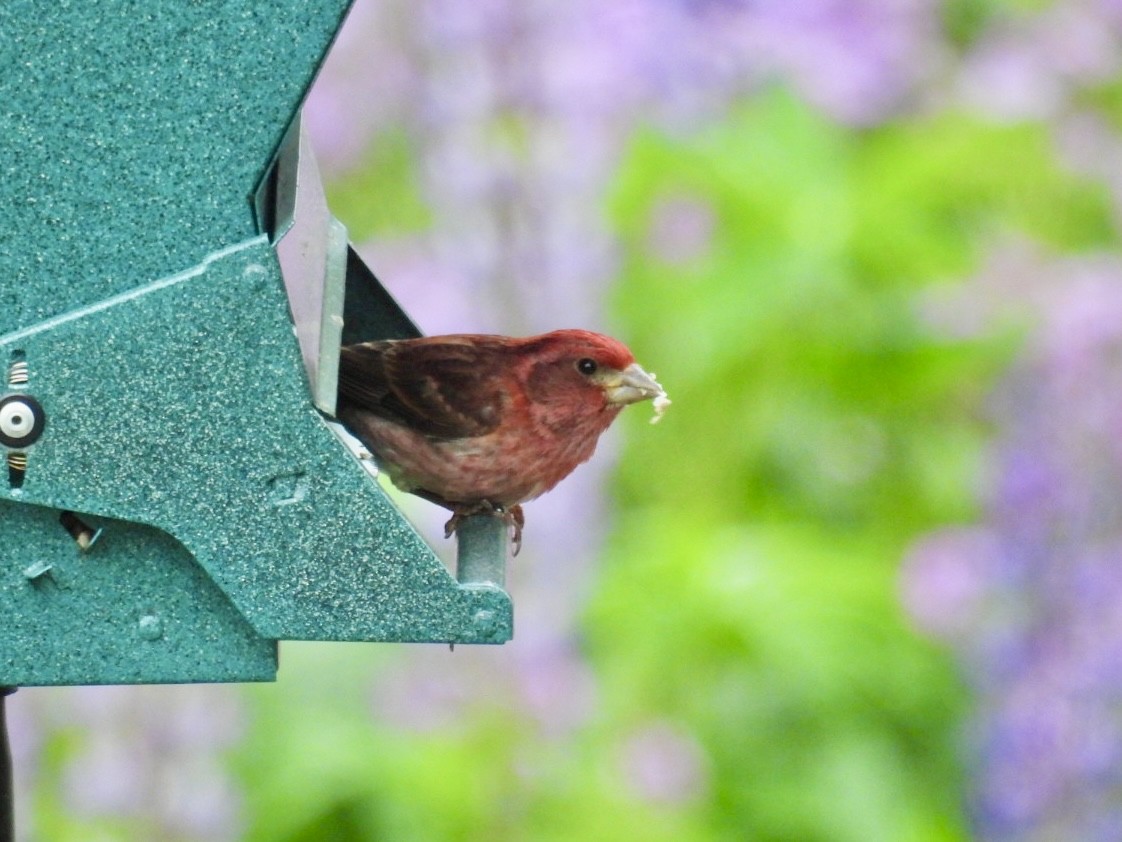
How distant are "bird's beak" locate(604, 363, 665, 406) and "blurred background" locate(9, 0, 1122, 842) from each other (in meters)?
1.51

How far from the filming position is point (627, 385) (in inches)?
107

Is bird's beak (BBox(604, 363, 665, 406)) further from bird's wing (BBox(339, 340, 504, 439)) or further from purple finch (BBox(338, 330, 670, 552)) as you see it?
bird's wing (BBox(339, 340, 504, 439))

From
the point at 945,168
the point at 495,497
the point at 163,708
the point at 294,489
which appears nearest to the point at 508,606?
the point at 294,489

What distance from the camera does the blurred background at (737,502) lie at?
4141 millimetres

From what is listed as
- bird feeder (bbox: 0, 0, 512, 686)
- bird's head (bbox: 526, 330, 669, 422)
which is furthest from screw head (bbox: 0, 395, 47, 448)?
bird's head (bbox: 526, 330, 669, 422)

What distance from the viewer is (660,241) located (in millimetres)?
5438

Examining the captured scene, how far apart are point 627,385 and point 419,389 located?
319 mm

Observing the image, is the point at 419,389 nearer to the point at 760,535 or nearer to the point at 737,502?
the point at 760,535

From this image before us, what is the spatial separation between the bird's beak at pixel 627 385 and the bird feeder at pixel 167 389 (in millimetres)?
716

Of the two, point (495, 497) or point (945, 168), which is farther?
point (945, 168)

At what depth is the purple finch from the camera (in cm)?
262

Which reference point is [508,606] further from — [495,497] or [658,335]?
[658,335]

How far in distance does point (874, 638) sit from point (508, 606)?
9.23 feet

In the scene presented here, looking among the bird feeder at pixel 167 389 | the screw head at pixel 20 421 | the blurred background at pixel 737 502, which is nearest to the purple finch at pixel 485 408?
the bird feeder at pixel 167 389
